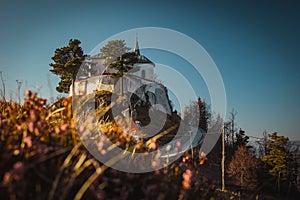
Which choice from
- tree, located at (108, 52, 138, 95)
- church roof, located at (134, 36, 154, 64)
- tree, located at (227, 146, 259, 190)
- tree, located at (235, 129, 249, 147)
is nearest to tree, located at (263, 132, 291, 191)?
tree, located at (227, 146, 259, 190)

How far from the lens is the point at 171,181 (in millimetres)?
2107

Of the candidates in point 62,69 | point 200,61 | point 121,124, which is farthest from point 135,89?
point 121,124

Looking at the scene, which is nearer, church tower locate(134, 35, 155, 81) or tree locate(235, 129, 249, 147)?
tree locate(235, 129, 249, 147)

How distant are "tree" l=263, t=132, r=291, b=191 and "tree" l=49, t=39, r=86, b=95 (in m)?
22.9

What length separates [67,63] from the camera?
28.6m

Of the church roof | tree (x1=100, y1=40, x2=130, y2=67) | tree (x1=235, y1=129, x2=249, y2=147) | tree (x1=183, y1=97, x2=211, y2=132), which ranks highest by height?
the church roof

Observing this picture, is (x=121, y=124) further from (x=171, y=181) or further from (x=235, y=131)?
(x=235, y=131)

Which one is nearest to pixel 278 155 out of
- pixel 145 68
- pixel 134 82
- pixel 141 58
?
pixel 134 82

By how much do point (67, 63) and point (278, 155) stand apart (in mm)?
24662

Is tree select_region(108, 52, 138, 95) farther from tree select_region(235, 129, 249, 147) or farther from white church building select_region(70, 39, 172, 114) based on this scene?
tree select_region(235, 129, 249, 147)

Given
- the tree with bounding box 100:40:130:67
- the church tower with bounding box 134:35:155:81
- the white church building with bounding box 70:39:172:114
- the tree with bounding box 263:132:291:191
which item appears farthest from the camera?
the church tower with bounding box 134:35:155:81

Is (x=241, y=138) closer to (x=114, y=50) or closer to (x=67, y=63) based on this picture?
(x=114, y=50)

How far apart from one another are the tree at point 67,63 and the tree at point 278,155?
22.9 meters

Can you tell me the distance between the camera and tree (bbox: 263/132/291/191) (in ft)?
64.6
